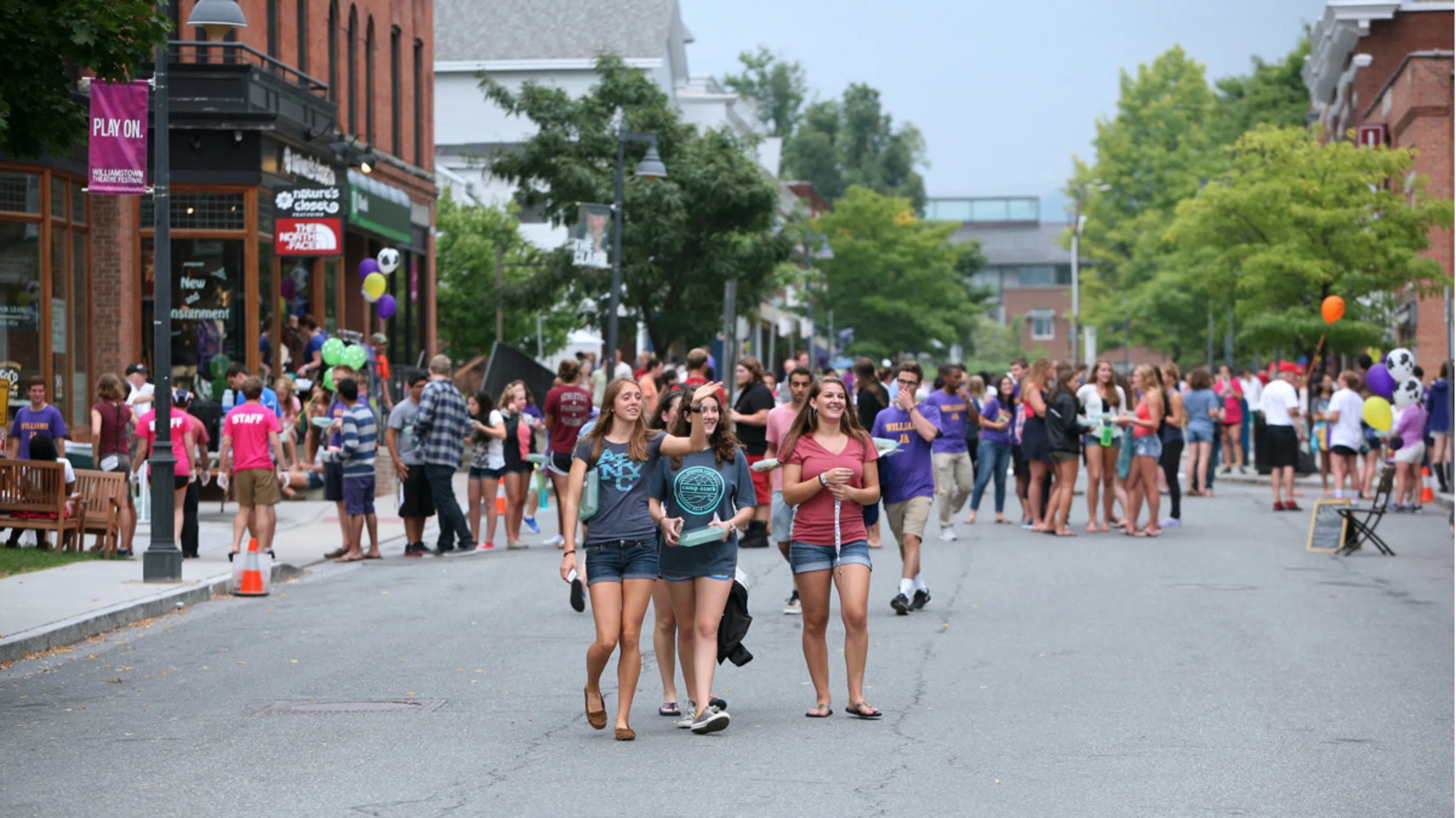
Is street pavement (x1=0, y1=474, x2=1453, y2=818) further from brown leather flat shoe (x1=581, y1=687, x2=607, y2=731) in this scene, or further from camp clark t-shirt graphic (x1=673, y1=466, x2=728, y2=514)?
camp clark t-shirt graphic (x1=673, y1=466, x2=728, y2=514)

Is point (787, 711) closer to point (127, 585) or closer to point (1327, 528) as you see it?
point (127, 585)

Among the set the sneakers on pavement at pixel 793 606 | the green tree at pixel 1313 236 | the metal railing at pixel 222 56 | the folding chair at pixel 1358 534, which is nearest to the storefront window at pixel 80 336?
the metal railing at pixel 222 56

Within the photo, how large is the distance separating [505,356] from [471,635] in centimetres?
1843

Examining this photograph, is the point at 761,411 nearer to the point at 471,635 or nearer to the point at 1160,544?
the point at 1160,544

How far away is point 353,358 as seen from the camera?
25.2 metres

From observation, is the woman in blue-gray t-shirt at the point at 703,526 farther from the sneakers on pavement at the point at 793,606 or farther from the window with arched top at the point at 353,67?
the window with arched top at the point at 353,67

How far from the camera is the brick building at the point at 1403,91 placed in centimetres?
4206

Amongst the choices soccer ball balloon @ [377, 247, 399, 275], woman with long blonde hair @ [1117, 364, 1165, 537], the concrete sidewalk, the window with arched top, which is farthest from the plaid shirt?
the window with arched top

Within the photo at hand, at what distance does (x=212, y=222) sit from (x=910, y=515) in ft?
54.6

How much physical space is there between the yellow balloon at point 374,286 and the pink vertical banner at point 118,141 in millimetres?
13827

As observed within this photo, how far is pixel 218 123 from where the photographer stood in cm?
2539

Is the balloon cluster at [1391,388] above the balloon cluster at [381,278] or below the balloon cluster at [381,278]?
below

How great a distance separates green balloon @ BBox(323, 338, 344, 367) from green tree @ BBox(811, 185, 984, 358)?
4504 cm

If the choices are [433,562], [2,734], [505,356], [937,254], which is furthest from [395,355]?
[937,254]
